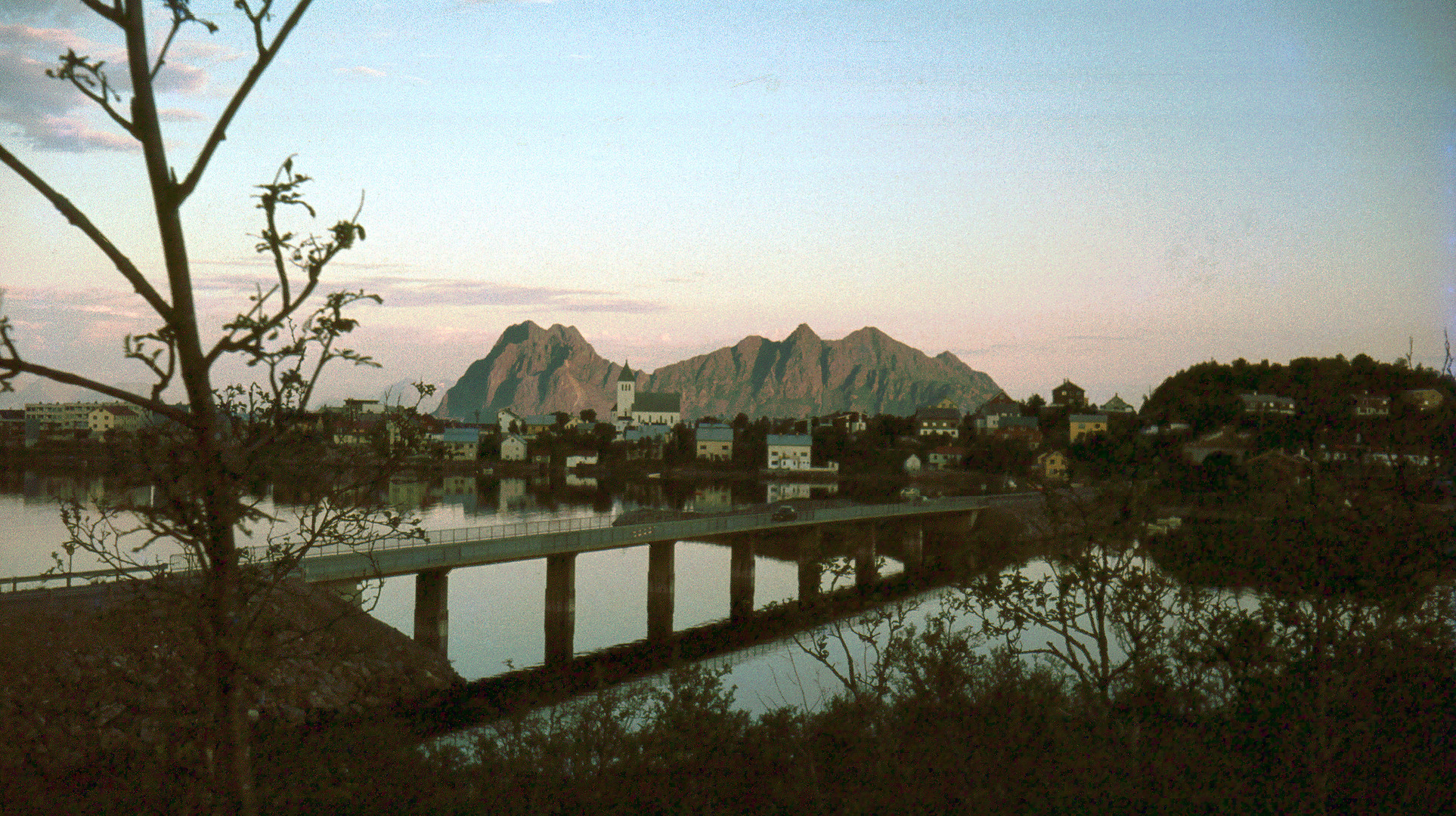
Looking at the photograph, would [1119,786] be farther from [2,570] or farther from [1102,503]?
[2,570]

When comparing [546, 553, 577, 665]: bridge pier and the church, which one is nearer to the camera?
[546, 553, 577, 665]: bridge pier

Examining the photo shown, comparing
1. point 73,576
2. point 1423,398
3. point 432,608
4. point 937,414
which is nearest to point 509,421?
point 937,414

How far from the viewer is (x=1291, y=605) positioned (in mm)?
8250

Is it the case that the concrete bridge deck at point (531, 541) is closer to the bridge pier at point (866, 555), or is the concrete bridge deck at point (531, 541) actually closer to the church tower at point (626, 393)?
the bridge pier at point (866, 555)

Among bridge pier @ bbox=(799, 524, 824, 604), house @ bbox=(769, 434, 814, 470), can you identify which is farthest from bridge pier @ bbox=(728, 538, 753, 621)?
house @ bbox=(769, 434, 814, 470)

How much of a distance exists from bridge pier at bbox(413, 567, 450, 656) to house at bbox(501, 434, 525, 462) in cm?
7238

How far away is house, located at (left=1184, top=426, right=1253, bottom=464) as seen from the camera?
45.3 metres

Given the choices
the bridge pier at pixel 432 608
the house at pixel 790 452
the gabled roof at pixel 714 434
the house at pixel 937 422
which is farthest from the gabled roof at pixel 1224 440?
the gabled roof at pixel 714 434

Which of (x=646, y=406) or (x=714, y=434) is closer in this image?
(x=714, y=434)

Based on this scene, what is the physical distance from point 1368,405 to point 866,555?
31.5 metres

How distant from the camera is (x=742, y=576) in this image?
33219 millimetres

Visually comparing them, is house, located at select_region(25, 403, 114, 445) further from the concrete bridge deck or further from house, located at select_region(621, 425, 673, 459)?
house, located at select_region(621, 425, 673, 459)

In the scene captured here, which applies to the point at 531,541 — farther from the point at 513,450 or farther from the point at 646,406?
the point at 646,406

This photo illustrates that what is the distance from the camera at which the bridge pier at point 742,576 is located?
3281 cm
